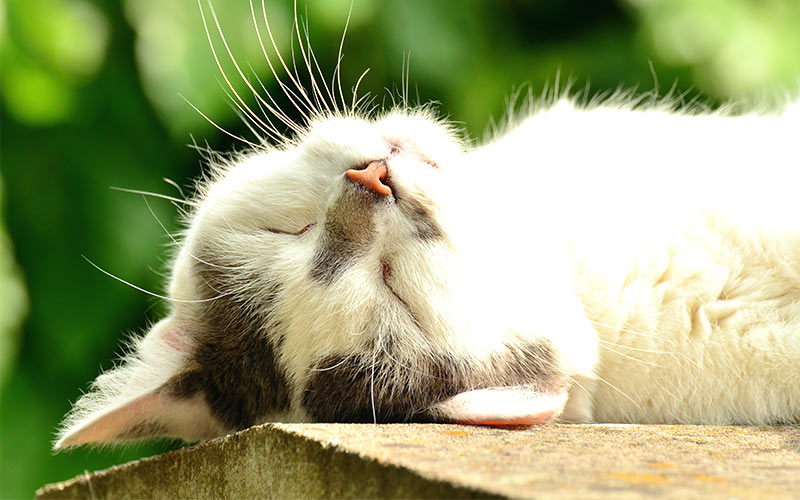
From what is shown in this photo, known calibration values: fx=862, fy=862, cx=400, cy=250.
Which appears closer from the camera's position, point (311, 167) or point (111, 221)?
point (311, 167)

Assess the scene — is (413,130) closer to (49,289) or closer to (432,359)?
(432,359)

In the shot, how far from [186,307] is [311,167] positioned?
42cm

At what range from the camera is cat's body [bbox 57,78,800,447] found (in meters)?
1.65

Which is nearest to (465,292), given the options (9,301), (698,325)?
(698,325)

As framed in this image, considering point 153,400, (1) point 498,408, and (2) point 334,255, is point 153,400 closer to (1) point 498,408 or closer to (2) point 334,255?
(2) point 334,255

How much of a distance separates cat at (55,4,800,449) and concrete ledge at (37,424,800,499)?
0.17 metres

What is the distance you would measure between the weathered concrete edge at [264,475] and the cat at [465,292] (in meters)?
0.21

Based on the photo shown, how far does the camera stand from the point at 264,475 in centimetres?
133

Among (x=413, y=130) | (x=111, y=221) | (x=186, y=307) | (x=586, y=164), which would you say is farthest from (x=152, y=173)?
(x=586, y=164)

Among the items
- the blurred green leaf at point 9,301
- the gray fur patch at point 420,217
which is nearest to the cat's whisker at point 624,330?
the gray fur patch at point 420,217

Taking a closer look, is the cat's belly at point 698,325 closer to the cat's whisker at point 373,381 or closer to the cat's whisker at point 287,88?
the cat's whisker at point 373,381

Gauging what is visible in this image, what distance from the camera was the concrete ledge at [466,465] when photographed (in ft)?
3.30

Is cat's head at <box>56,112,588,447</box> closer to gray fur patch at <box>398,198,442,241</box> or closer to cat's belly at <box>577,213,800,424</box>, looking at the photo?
gray fur patch at <box>398,198,442,241</box>

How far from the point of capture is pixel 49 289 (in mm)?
2789
